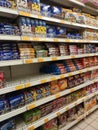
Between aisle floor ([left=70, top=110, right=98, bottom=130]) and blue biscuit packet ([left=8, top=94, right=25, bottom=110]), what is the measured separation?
119 centimetres

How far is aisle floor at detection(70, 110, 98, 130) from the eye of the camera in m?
2.22

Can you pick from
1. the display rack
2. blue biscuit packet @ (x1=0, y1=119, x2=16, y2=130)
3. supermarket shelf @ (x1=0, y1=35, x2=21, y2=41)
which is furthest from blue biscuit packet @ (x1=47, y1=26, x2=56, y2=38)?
blue biscuit packet @ (x1=0, y1=119, x2=16, y2=130)

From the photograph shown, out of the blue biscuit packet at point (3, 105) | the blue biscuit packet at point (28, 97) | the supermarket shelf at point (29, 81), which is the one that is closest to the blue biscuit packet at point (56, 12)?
the supermarket shelf at point (29, 81)

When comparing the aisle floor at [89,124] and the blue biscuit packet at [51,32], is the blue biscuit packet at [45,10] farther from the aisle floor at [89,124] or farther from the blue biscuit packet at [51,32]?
the aisle floor at [89,124]

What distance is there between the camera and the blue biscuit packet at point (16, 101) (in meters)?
1.42

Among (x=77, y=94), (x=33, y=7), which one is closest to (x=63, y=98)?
(x=77, y=94)

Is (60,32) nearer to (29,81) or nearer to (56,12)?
(56,12)

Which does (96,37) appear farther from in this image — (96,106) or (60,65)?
(96,106)

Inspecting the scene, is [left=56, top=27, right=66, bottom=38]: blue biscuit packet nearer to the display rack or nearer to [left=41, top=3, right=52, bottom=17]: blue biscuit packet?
the display rack

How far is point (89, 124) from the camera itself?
2320 mm

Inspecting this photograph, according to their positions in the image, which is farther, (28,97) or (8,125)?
(28,97)

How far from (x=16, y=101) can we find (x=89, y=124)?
4.88ft

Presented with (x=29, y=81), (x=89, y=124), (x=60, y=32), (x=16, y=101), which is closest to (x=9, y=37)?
(x=29, y=81)

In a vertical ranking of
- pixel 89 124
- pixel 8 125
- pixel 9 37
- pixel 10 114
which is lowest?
pixel 89 124
